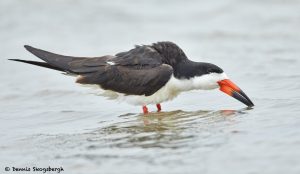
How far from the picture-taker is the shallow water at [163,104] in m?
6.12

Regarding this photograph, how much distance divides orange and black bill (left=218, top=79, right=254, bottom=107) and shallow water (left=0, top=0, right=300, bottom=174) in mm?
132

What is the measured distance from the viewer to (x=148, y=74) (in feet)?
27.5

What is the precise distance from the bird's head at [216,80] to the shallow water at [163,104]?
0.21 meters

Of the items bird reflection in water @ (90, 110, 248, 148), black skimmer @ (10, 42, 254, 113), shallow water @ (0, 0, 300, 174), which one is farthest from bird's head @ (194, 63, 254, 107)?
bird reflection in water @ (90, 110, 248, 148)

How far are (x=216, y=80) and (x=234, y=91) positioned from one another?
269mm

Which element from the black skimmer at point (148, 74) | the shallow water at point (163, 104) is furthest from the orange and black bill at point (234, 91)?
the shallow water at point (163, 104)

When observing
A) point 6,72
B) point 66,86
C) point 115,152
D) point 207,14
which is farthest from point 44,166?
point 207,14

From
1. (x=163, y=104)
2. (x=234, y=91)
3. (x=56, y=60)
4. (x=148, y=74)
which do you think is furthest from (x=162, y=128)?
(x=163, y=104)

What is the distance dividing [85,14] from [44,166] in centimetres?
941

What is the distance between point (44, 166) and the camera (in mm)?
6230

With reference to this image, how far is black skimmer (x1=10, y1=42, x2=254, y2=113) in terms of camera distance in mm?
8406

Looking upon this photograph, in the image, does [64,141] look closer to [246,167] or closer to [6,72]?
[246,167]

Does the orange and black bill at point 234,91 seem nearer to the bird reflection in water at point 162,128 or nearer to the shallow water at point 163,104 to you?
the shallow water at point 163,104

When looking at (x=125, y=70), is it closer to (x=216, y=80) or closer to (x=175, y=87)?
(x=175, y=87)
